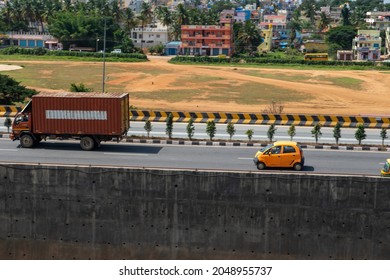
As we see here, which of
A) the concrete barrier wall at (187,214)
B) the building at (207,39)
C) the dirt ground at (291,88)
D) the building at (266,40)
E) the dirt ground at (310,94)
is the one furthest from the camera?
the building at (266,40)

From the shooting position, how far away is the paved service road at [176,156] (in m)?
28.5

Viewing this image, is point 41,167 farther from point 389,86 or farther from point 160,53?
point 160,53

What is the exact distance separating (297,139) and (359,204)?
1559 cm

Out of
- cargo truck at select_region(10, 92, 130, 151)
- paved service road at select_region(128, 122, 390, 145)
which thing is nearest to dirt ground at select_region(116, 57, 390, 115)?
paved service road at select_region(128, 122, 390, 145)

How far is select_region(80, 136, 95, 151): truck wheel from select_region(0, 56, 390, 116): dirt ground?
82.0 feet

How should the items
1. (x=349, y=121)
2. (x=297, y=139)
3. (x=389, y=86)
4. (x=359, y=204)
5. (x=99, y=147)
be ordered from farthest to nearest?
(x=389, y=86) → (x=349, y=121) → (x=297, y=139) → (x=99, y=147) → (x=359, y=204)

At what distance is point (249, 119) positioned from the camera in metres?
43.1

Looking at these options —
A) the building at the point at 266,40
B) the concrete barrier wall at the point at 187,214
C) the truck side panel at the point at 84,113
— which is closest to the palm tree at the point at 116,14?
the building at the point at 266,40

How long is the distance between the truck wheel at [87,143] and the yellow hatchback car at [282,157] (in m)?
8.85

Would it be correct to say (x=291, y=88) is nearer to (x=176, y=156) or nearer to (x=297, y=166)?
(x=176, y=156)

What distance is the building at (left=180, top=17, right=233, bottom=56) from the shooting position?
420 ft

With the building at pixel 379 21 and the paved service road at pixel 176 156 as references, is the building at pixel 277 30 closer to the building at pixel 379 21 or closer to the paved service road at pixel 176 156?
the building at pixel 379 21

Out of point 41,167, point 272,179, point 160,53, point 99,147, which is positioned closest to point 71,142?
point 99,147

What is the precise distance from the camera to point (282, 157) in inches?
1081
